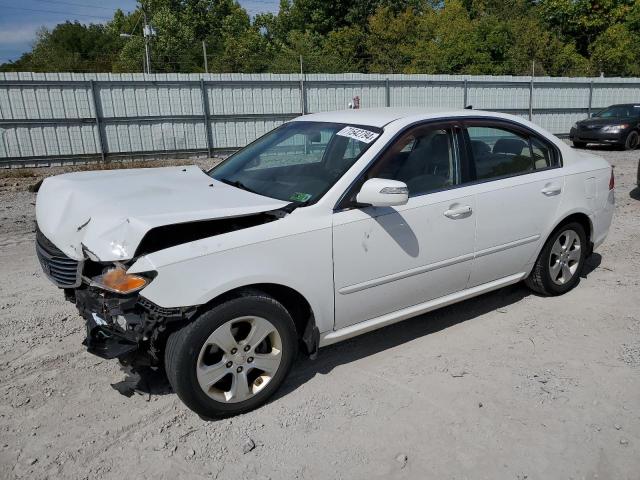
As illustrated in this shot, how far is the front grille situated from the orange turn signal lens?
257 millimetres

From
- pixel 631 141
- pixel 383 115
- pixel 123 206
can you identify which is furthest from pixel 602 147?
pixel 123 206

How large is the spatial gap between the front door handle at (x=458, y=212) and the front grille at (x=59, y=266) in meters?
2.32

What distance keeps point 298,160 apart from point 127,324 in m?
1.75

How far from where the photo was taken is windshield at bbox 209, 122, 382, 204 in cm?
337

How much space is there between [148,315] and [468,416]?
186 cm

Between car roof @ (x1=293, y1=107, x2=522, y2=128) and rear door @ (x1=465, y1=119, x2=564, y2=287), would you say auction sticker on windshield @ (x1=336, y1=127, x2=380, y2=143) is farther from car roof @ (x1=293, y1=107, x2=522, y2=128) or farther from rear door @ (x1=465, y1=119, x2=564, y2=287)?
rear door @ (x1=465, y1=119, x2=564, y2=287)

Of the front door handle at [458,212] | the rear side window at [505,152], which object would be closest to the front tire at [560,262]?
the rear side window at [505,152]

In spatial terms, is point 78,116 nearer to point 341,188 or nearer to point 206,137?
point 206,137

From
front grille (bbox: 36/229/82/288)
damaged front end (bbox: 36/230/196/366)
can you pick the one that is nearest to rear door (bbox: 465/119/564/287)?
damaged front end (bbox: 36/230/196/366)

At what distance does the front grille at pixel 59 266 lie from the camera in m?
3.03

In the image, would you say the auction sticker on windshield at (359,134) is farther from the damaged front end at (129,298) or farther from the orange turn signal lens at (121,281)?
the orange turn signal lens at (121,281)

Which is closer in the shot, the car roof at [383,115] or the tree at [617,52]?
the car roof at [383,115]

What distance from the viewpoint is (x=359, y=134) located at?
11.8ft

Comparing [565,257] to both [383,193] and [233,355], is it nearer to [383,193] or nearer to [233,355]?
[383,193]
